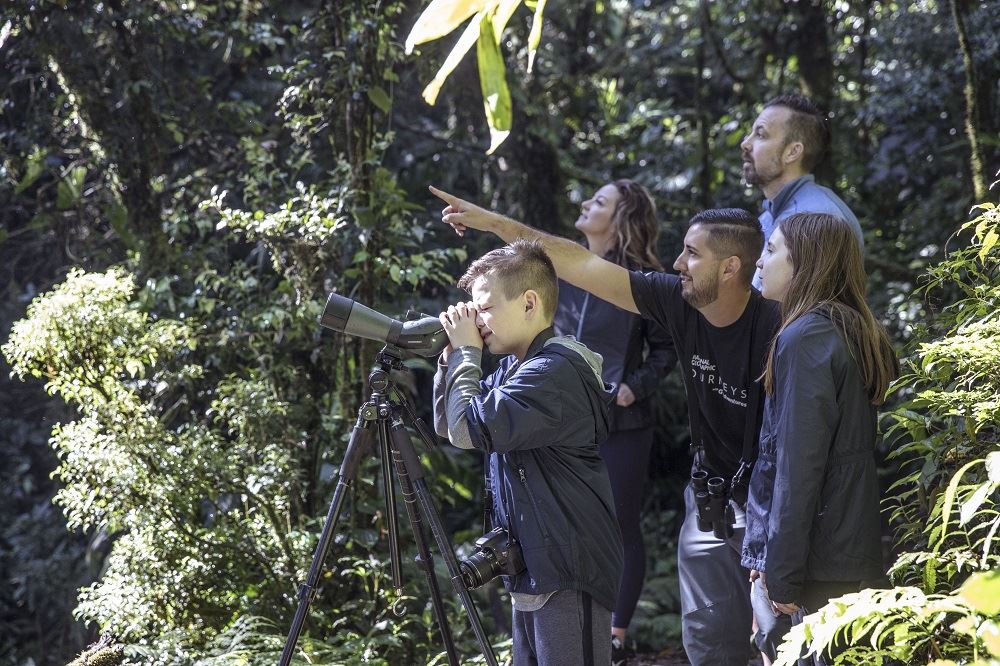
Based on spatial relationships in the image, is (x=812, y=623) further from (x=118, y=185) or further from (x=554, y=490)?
(x=118, y=185)

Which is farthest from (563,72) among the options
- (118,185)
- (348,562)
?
(348,562)

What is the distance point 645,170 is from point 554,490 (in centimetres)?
545

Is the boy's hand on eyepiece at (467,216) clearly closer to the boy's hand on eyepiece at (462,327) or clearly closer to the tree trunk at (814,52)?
the boy's hand on eyepiece at (462,327)

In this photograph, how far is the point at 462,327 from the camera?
2.68 metres

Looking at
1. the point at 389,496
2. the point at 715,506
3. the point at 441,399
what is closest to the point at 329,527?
the point at 389,496

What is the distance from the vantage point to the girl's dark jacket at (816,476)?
2.38 metres

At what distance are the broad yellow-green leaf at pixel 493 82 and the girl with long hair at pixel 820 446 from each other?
3.40ft

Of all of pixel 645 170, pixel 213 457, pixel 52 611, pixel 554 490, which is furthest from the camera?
pixel 645 170

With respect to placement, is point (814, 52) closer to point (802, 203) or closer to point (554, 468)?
point (802, 203)

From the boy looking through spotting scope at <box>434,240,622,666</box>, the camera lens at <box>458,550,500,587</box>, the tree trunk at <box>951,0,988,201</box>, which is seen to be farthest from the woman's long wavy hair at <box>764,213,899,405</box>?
the tree trunk at <box>951,0,988,201</box>

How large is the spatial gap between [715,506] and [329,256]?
7.35ft

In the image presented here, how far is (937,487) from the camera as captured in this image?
2648 millimetres

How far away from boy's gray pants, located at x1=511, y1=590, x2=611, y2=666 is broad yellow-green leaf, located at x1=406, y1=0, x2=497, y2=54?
1437mm

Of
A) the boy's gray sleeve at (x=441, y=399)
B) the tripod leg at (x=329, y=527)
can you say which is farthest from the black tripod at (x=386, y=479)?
the boy's gray sleeve at (x=441, y=399)
